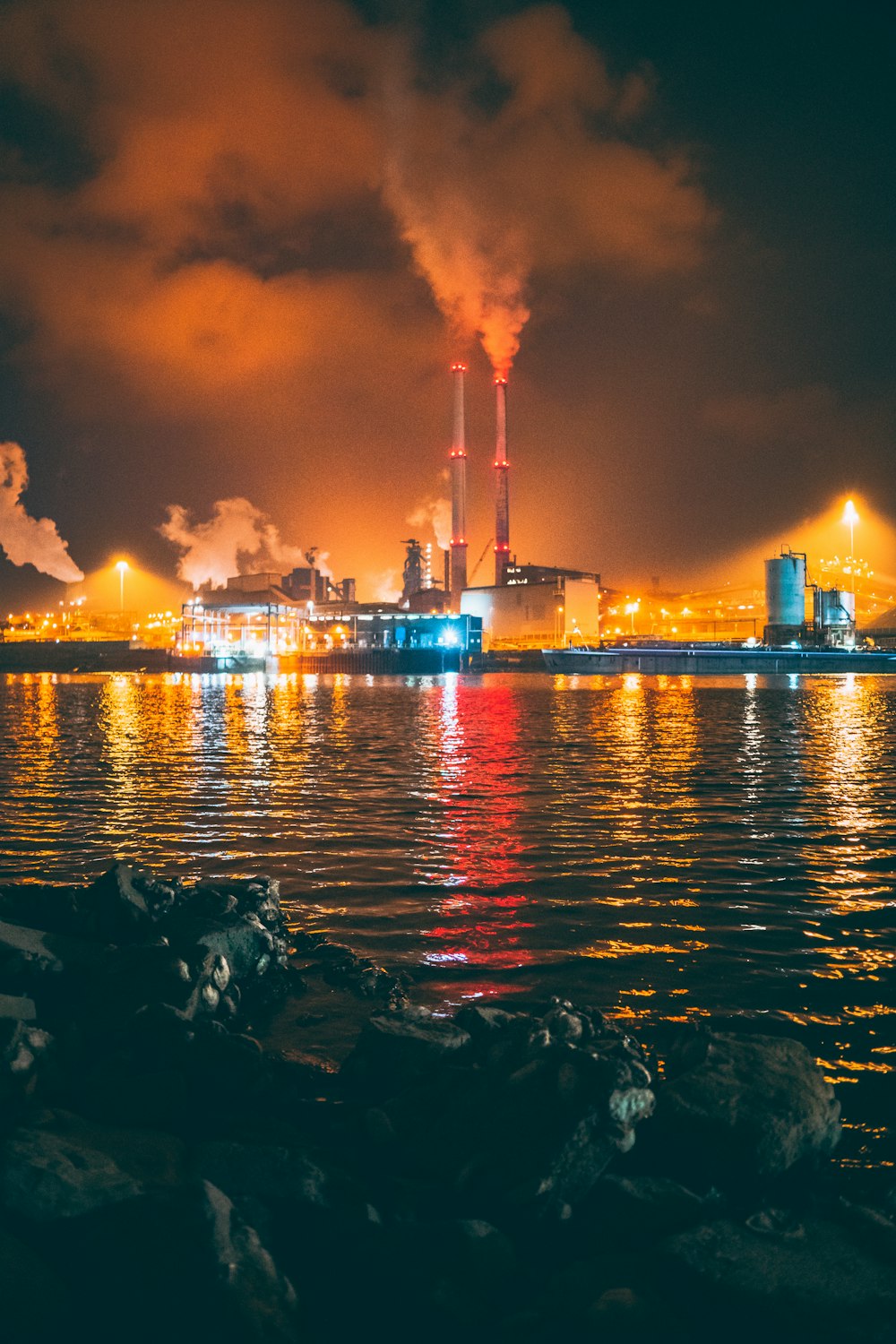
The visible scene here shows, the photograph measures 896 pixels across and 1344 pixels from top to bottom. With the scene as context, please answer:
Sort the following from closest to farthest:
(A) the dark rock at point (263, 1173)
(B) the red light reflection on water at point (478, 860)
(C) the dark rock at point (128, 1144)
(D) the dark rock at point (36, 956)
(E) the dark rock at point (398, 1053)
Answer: (A) the dark rock at point (263, 1173) → (C) the dark rock at point (128, 1144) → (E) the dark rock at point (398, 1053) → (D) the dark rock at point (36, 956) → (B) the red light reflection on water at point (478, 860)

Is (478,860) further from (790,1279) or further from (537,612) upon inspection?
(537,612)

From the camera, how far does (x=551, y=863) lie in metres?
13.2

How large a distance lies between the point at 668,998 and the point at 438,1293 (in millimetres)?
4373

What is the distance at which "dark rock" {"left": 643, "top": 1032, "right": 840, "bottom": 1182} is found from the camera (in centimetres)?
479

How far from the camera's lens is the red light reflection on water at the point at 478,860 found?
9.17 m

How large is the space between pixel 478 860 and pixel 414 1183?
8806 millimetres

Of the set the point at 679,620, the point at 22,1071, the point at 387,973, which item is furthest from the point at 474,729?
the point at 679,620

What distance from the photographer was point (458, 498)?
447 ft

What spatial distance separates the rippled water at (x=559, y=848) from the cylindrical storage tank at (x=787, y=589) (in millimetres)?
77708

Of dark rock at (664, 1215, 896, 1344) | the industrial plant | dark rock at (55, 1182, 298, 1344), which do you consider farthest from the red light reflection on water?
the industrial plant

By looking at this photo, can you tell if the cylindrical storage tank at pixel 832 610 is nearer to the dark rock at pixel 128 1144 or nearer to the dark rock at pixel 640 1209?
the dark rock at pixel 640 1209

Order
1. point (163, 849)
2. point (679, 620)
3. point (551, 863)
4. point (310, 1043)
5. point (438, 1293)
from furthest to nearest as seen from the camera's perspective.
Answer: point (679, 620) → point (163, 849) → point (551, 863) → point (310, 1043) → point (438, 1293)

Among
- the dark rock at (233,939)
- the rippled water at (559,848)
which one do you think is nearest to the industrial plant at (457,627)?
the rippled water at (559,848)

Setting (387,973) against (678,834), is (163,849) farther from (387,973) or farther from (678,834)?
(678,834)
